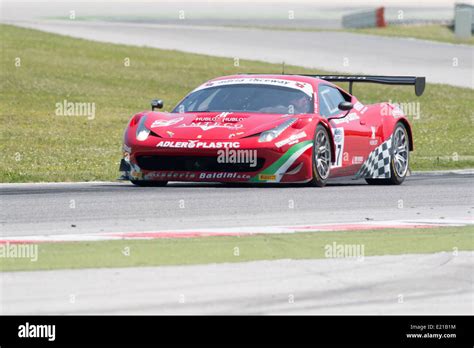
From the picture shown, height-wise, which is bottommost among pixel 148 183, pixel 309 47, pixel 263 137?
pixel 148 183

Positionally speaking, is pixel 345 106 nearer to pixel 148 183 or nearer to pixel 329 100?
pixel 329 100

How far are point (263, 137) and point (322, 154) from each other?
85 centimetres

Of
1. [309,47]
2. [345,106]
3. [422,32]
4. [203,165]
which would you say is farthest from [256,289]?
[422,32]

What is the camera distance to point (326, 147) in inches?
537

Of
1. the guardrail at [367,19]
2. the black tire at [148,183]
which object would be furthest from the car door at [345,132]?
the guardrail at [367,19]

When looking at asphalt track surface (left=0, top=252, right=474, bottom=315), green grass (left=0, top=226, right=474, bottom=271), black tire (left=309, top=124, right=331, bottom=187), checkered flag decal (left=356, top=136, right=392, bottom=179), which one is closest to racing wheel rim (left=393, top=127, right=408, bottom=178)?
checkered flag decal (left=356, top=136, right=392, bottom=179)

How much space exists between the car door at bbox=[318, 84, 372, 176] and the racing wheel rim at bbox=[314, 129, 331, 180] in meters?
0.21

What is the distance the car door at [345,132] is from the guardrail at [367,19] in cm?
3992

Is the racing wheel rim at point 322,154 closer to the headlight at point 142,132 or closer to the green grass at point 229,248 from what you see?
Answer: the headlight at point 142,132

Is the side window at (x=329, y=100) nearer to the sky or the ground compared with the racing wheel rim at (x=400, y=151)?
nearer to the sky

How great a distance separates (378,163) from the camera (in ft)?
48.8

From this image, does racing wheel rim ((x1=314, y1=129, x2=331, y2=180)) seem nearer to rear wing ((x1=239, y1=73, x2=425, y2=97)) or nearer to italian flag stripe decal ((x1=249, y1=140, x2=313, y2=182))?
italian flag stripe decal ((x1=249, y1=140, x2=313, y2=182))

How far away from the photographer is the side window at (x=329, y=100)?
14.2m
